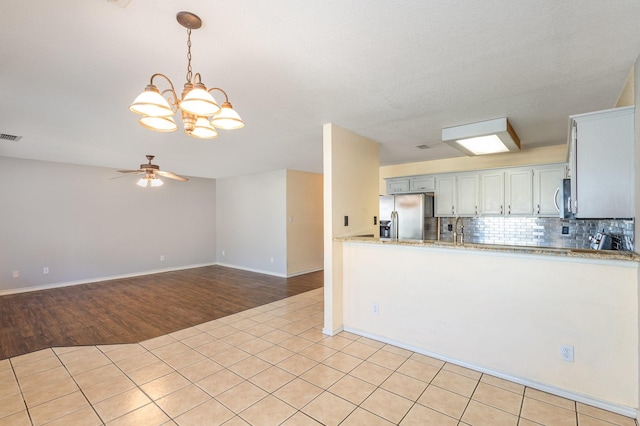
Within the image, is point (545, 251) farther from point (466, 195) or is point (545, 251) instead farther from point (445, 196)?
point (445, 196)

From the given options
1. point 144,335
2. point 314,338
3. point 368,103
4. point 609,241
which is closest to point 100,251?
point 144,335

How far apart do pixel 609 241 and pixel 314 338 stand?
11.0 ft

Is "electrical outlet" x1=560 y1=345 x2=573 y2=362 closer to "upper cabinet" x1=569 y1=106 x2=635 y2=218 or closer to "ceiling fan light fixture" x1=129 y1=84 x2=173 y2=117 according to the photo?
"upper cabinet" x1=569 y1=106 x2=635 y2=218

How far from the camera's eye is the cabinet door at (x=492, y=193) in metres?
4.73

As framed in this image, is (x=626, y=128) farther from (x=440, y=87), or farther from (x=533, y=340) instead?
(x=533, y=340)

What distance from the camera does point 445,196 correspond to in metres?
5.26

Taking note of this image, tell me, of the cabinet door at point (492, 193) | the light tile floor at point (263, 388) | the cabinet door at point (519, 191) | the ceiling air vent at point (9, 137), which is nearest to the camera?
the light tile floor at point (263, 388)

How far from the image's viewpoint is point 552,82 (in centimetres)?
234

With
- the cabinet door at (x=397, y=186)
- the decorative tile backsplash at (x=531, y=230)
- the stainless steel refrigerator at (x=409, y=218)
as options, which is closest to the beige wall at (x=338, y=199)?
the stainless steel refrigerator at (x=409, y=218)

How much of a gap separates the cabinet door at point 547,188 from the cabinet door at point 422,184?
1.52 meters

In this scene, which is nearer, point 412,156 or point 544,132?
point 544,132

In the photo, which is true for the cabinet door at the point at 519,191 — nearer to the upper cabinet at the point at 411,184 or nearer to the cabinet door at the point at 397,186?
the upper cabinet at the point at 411,184

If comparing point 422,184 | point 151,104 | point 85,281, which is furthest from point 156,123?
point 85,281

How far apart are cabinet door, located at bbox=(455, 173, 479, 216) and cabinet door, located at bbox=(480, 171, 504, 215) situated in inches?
4.0
